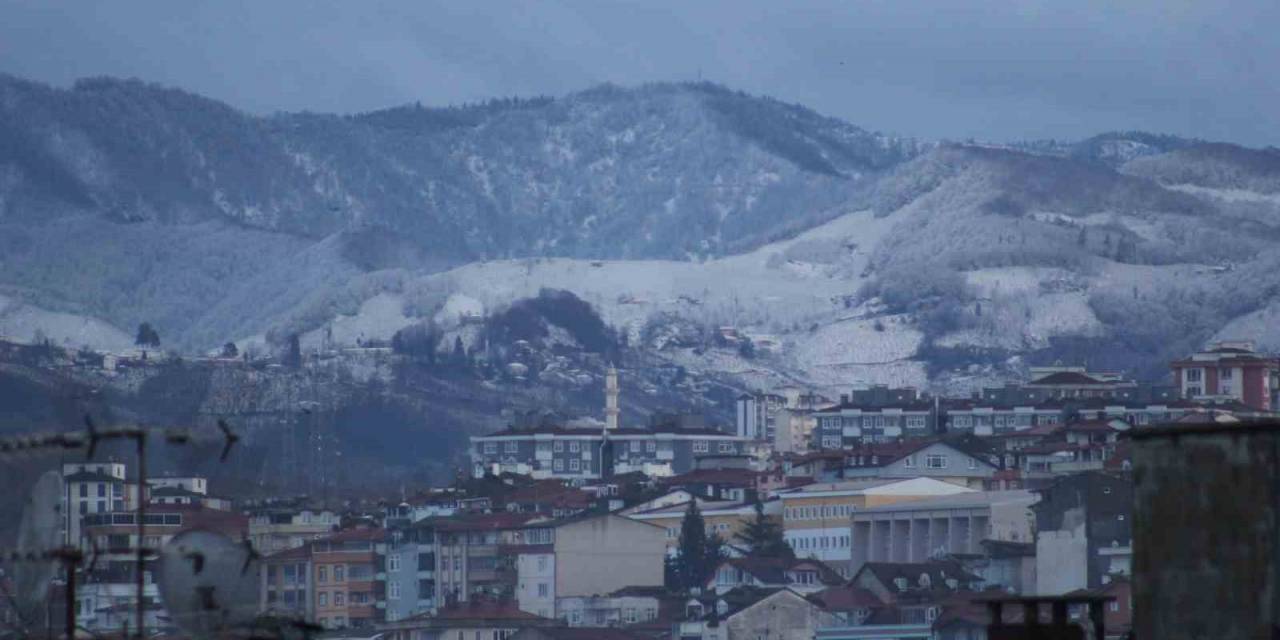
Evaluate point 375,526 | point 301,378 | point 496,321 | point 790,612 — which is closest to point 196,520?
point 790,612

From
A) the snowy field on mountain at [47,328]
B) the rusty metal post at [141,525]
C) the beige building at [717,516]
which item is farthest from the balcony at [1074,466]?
the rusty metal post at [141,525]

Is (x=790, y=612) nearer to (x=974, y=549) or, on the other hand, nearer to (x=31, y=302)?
(x=974, y=549)

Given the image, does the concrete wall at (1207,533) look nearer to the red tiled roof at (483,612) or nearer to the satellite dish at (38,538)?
the satellite dish at (38,538)

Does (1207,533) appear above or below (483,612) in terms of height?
above

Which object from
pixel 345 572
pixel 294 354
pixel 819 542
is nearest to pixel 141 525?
pixel 345 572

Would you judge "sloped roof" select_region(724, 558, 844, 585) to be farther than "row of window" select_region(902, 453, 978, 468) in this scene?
No

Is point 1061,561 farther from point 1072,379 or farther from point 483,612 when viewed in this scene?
point 1072,379

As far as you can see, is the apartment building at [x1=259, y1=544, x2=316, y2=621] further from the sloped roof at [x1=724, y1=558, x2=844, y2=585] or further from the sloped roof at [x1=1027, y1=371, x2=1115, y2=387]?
the sloped roof at [x1=1027, y1=371, x2=1115, y2=387]

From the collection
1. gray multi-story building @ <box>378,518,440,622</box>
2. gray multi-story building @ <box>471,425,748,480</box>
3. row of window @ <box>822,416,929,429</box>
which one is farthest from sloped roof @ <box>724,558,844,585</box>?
gray multi-story building @ <box>471,425,748,480</box>
